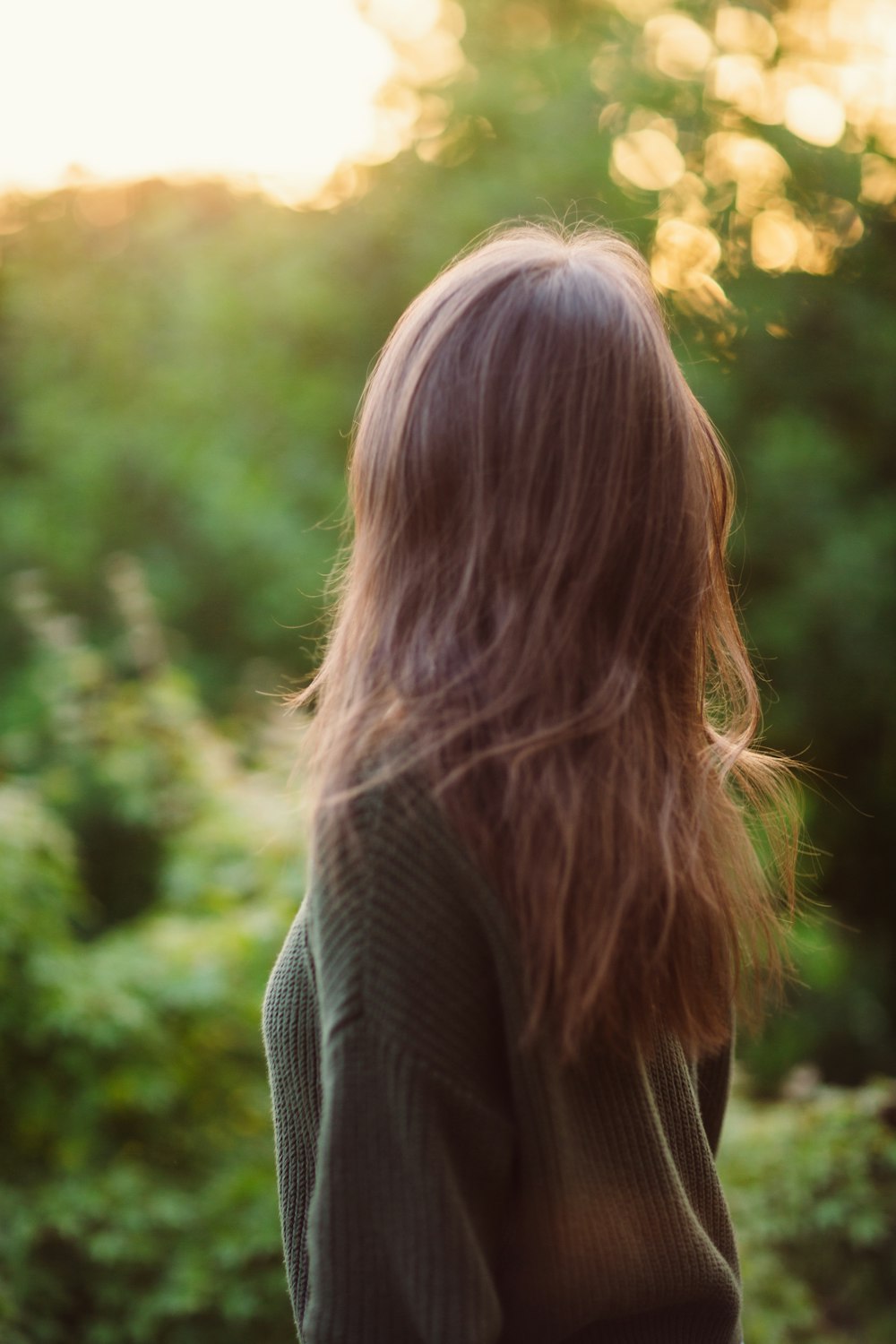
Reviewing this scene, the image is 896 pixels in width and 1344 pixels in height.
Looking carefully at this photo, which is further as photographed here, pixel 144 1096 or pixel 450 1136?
pixel 144 1096

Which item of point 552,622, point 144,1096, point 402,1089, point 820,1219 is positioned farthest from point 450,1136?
point 820,1219

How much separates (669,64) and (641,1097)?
5008 millimetres

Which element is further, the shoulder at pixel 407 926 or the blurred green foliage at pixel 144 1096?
the blurred green foliage at pixel 144 1096

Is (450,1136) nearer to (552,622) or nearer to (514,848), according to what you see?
(514,848)

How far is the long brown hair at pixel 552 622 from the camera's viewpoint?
0.93 metres

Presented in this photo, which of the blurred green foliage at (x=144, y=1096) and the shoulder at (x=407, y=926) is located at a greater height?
the shoulder at (x=407, y=926)

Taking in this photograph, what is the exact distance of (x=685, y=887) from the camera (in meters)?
1.00

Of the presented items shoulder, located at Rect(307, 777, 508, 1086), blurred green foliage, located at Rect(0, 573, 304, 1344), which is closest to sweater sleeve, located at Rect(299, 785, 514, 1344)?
shoulder, located at Rect(307, 777, 508, 1086)

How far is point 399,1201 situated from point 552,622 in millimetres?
509

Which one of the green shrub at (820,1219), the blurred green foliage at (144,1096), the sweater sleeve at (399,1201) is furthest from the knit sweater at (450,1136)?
the green shrub at (820,1219)

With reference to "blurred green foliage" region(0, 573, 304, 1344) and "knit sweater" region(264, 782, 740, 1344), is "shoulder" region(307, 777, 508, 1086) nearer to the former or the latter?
"knit sweater" region(264, 782, 740, 1344)

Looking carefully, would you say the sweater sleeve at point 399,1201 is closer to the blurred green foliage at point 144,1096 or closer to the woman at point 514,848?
the woman at point 514,848

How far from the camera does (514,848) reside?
92 centimetres

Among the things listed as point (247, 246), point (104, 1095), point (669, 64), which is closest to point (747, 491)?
point (669, 64)
